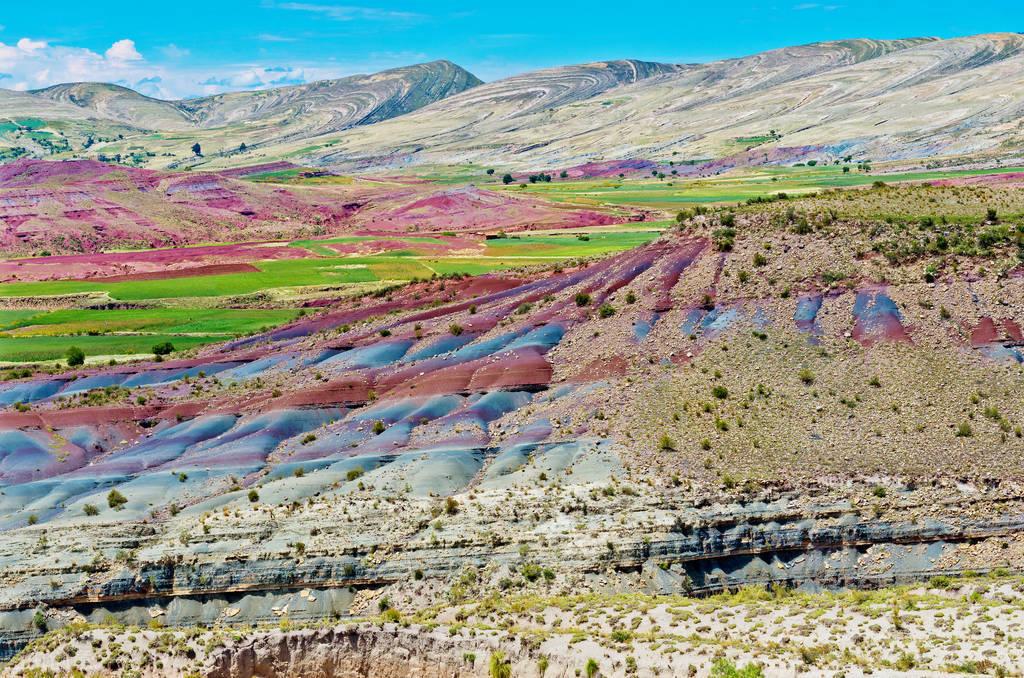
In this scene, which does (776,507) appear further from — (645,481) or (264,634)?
(264,634)

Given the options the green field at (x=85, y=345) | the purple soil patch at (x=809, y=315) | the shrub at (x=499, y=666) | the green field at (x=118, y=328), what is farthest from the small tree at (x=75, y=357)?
the shrub at (x=499, y=666)

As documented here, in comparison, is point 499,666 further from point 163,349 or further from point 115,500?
point 163,349

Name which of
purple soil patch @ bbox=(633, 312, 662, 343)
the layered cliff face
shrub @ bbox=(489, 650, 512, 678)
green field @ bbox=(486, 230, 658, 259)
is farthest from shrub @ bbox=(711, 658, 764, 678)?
green field @ bbox=(486, 230, 658, 259)

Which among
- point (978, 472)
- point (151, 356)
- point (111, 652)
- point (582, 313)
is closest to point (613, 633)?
point (111, 652)

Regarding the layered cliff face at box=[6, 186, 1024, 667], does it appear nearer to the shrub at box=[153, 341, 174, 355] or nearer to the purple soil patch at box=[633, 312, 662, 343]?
the purple soil patch at box=[633, 312, 662, 343]

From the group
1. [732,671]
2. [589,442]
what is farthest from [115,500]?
[732,671]

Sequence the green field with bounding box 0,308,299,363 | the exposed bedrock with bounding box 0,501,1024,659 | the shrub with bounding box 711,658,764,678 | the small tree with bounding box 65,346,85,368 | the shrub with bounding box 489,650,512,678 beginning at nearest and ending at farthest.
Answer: the shrub with bounding box 711,658,764,678 < the shrub with bounding box 489,650,512,678 < the exposed bedrock with bounding box 0,501,1024,659 < the small tree with bounding box 65,346,85,368 < the green field with bounding box 0,308,299,363

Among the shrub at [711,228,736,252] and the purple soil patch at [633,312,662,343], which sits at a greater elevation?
the shrub at [711,228,736,252]

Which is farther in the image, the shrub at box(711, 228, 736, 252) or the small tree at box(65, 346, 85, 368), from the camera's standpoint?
the small tree at box(65, 346, 85, 368)
